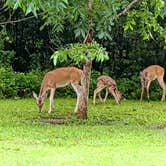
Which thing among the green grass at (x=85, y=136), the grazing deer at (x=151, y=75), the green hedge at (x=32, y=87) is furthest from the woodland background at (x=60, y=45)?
the green grass at (x=85, y=136)

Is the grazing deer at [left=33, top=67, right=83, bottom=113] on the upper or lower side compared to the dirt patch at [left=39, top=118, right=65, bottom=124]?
upper

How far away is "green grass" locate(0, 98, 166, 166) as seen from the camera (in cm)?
925

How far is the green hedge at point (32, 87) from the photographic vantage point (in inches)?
822

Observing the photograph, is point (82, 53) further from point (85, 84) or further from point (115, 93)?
point (115, 93)

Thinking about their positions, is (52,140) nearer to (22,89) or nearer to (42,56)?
(22,89)

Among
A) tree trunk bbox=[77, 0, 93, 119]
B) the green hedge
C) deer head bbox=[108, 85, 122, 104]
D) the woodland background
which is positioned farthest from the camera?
the woodland background

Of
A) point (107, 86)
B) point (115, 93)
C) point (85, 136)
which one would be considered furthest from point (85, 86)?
point (107, 86)

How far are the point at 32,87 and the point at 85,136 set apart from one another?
30.6ft

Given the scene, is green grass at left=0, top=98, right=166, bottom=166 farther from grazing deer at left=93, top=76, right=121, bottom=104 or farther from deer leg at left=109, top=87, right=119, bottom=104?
grazing deer at left=93, top=76, right=121, bottom=104

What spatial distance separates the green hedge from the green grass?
86.5 inches

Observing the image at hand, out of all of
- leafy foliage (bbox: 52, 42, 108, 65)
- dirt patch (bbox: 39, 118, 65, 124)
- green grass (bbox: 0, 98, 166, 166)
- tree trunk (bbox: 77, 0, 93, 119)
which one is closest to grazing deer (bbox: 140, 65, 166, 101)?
green grass (bbox: 0, 98, 166, 166)

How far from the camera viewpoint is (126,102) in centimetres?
2042

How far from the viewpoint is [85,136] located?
39.7ft

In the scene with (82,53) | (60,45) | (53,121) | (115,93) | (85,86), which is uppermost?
(60,45)
